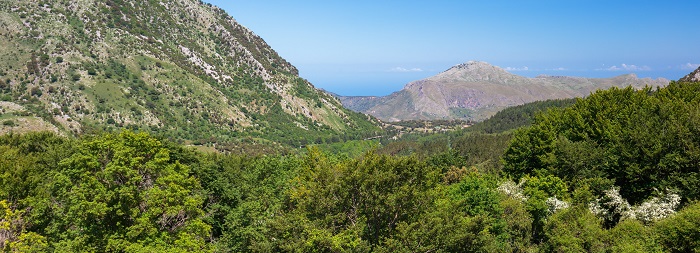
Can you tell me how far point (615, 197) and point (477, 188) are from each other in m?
13.7

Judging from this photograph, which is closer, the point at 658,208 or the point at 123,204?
the point at 123,204

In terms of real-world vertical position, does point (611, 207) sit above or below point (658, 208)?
below

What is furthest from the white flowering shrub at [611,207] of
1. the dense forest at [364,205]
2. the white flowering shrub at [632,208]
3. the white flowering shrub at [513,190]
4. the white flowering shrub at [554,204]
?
the white flowering shrub at [513,190]

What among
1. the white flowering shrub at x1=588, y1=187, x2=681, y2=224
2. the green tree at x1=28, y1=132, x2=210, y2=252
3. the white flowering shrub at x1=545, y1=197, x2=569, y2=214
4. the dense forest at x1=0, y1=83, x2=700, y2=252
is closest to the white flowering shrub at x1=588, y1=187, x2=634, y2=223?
the white flowering shrub at x1=588, y1=187, x2=681, y2=224

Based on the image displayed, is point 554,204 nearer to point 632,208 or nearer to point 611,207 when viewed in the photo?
point 611,207

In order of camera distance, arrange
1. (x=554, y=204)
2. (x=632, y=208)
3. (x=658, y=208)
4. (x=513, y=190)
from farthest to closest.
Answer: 1. (x=513, y=190)
2. (x=554, y=204)
3. (x=632, y=208)
4. (x=658, y=208)

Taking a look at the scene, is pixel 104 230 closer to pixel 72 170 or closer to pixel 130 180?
pixel 130 180

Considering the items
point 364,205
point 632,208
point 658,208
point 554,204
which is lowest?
point 632,208

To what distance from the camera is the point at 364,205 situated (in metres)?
28.8

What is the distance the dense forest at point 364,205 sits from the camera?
2669cm

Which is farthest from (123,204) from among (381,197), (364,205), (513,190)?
(513,190)

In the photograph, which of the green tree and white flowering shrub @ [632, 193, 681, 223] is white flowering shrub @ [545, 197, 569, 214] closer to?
white flowering shrub @ [632, 193, 681, 223]

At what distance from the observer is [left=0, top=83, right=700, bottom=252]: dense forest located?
2669cm

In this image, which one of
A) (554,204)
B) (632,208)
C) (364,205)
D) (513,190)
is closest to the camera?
(364,205)
